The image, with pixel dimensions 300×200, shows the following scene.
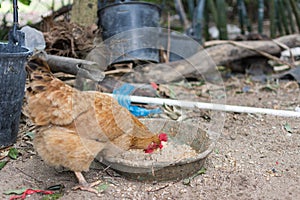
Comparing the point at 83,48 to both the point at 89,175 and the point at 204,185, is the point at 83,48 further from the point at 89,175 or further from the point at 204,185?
A: the point at 204,185

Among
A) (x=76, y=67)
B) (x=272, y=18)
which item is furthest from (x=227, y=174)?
(x=272, y=18)

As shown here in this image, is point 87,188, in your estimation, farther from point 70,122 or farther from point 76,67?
point 76,67

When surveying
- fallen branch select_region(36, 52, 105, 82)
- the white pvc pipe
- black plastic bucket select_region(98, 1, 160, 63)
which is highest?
black plastic bucket select_region(98, 1, 160, 63)

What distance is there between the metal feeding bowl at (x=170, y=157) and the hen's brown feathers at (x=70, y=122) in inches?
5.6

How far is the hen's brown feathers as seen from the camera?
232 centimetres

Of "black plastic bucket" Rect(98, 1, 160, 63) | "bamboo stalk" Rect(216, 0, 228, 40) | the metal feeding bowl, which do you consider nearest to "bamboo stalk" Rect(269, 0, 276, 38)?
"bamboo stalk" Rect(216, 0, 228, 40)

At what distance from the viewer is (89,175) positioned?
2.58 m

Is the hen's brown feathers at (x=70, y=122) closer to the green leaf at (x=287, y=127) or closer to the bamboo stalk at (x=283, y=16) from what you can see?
the green leaf at (x=287, y=127)

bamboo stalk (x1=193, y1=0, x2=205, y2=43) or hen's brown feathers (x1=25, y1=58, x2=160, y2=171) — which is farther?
bamboo stalk (x1=193, y1=0, x2=205, y2=43)

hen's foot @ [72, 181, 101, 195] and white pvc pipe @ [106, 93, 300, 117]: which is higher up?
white pvc pipe @ [106, 93, 300, 117]

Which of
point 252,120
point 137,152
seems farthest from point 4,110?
point 252,120

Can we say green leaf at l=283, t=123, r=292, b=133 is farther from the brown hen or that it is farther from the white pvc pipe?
the brown hen

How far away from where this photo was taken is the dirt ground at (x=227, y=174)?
7.69 ft

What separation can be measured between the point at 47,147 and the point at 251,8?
276 inches
